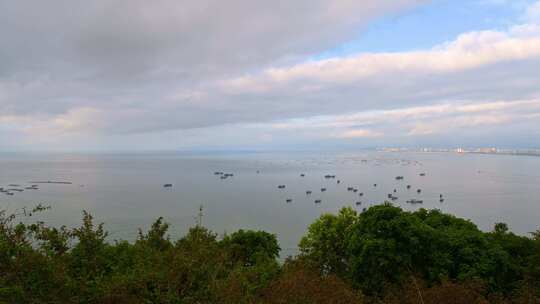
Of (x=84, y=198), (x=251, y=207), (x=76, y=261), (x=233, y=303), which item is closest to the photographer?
(x=233, y=303)

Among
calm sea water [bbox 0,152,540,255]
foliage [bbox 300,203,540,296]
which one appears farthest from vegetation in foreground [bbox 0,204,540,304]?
calm sea water [bbox 0,152,540,255]

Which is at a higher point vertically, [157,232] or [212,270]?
[212,270]

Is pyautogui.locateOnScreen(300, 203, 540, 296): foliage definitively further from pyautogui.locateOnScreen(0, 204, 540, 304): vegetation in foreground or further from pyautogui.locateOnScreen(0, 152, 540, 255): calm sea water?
pyautogui.locateOnScreen(0, 152, 540, 255): calm sea water

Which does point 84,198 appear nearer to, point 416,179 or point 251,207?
point 251,207

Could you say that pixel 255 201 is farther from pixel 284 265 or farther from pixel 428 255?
pixel 284 265

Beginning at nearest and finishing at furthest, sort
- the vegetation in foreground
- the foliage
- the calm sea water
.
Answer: the vegetation in foreground → the foliage → the calm sea water

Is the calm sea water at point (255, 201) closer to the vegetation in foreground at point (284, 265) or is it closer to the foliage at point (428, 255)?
the vegetation in foreground at point (284, 265)

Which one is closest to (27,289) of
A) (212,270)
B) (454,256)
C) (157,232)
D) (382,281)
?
(212,270)

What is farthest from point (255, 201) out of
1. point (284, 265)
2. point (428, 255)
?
point (284, 265)
